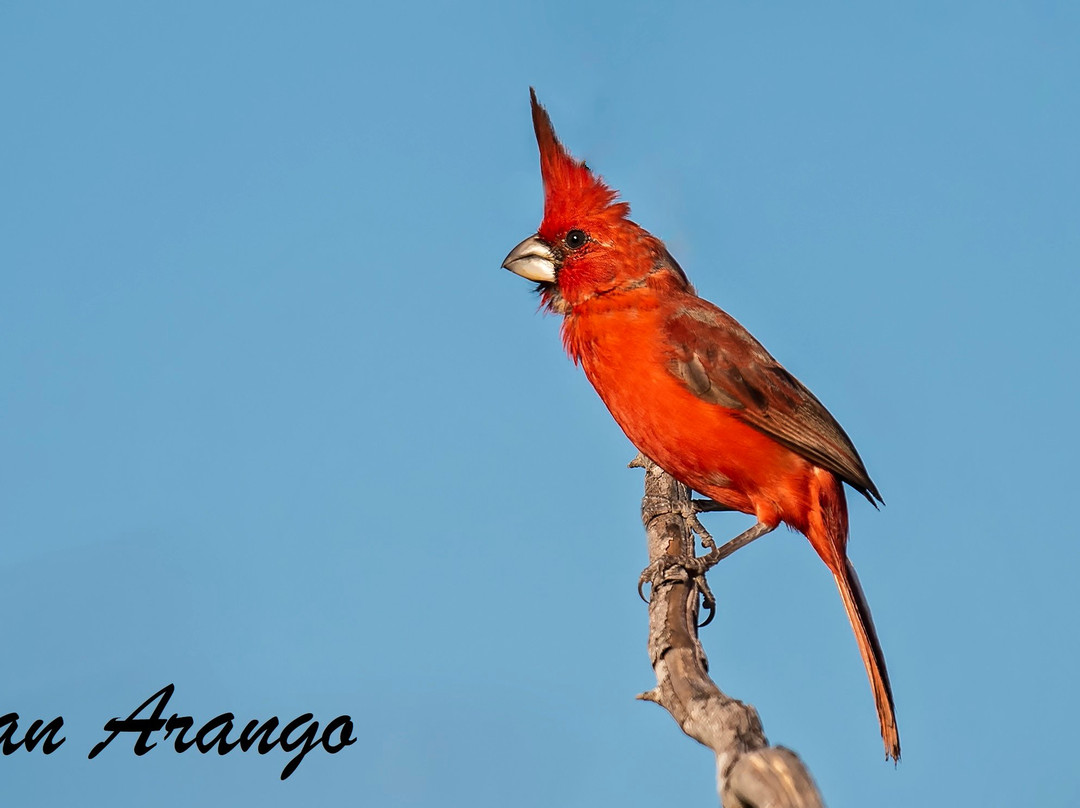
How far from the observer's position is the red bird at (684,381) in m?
4.85

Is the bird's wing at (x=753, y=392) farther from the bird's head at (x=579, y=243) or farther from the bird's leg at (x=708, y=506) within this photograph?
the bird's leg at (x=708, y=506)

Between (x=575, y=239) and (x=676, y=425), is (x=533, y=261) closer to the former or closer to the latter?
(x=575, y=239)

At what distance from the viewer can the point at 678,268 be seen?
5.32 m

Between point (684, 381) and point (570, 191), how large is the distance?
1.02m

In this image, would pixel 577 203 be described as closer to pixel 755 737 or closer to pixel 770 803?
pixel 755 737

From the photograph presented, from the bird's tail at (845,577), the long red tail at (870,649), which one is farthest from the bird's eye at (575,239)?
the long red tail at (870,649)

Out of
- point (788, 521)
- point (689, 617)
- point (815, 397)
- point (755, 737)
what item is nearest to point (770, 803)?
point (755, 737)

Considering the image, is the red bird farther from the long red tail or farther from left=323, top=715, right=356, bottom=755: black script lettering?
left=323, top=715, right=356, bottom=755: black script lettering

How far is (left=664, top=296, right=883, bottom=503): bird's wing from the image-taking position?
4875 millimetres

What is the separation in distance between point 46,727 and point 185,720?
624 millimetres

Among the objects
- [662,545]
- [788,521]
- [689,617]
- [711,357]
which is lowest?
[689,617]

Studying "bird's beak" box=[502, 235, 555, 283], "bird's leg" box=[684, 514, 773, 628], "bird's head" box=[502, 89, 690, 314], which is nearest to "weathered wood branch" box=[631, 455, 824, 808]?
"bird's leg" box=[684, 514, 773, 628]

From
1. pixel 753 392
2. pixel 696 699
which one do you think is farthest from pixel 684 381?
pixel 696 699

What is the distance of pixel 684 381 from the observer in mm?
4855
